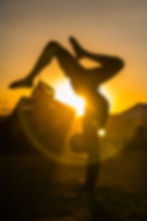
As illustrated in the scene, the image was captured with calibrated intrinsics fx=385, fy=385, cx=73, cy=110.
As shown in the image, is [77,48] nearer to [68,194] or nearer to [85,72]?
[85,72]

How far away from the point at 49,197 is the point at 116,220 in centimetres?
121

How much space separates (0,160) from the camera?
26.9 ft

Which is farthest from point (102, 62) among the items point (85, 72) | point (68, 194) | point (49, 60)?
point (68, 194)

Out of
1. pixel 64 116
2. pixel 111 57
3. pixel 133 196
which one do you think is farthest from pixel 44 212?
pixel 64 116

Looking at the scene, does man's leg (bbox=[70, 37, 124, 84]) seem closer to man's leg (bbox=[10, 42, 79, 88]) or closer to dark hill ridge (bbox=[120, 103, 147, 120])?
man's leg (bbox=[10, 42, 79, 88])

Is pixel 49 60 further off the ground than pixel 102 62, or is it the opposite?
pixel 49 60

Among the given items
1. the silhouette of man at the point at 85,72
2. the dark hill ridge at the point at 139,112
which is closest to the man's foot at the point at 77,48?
the silhouette of man at the point at 85,72

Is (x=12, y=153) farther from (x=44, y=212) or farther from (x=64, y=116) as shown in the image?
(x=44, y=212)

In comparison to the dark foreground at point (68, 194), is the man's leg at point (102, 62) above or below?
above

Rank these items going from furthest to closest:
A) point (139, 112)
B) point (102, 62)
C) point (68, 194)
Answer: point (139, 112)
point (68, 194)
point (102, 62)

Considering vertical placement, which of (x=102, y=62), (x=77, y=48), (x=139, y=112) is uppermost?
(x=77, y=48)

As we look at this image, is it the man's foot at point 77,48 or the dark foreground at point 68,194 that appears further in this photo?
the man's foot at point 77,48

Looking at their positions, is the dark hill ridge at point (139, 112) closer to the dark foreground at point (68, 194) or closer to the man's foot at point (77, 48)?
the dark foreground at point (68, 194)

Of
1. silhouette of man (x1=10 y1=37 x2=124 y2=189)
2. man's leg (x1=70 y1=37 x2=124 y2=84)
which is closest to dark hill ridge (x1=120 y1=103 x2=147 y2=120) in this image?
silhouette of man (x1=10 y1=37 x2=124 y2=189)
